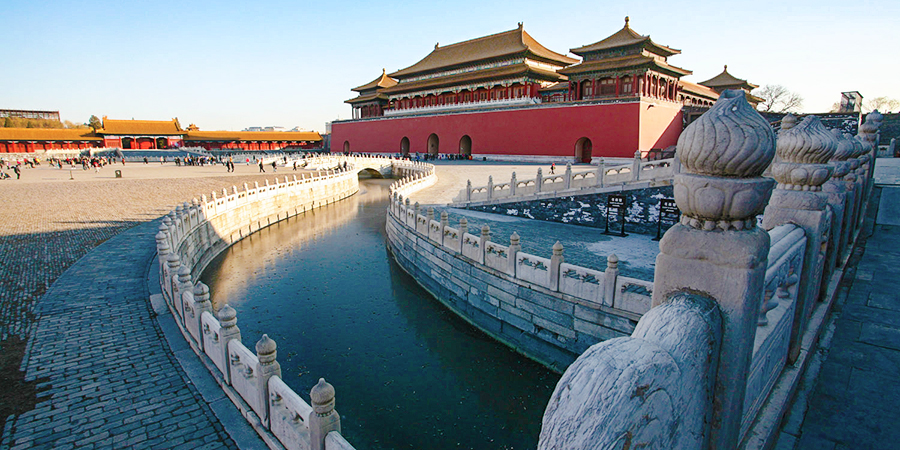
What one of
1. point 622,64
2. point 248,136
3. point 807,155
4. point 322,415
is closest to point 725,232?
point 807,155

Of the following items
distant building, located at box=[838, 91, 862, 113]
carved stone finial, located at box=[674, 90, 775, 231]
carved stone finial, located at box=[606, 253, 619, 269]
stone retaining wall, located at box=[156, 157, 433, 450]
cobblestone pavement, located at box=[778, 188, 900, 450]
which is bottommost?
stone retaining wall, located at box=[156, 157, 433, 450]

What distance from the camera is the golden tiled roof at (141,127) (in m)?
47.4

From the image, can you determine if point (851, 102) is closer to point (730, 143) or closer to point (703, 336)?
point (730, 143)

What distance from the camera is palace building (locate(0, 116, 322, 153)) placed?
4431cm

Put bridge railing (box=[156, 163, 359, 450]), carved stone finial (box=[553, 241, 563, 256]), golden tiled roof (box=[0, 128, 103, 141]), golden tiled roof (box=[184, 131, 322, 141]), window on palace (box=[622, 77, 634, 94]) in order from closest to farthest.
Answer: bridge railing (box=[156, 163, 359, 450]), carved stone finial (box=[553, 241, 563, 256]), window on palace (box=[622, 77, 634, 94]), golden tiled roof (box=[0, 128, 103, 141]), golden tiled roof (box=[184, 131, 322, 141])

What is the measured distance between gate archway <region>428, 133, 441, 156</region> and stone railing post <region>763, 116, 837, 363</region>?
36009mm

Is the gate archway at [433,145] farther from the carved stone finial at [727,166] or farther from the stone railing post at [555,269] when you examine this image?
the carved stone finial at [727,166]

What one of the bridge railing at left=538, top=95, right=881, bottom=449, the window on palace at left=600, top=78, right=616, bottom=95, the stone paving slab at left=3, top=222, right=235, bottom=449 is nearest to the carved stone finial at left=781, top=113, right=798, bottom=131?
the bridge railing at left=538, top=95, right=881, bottom=449

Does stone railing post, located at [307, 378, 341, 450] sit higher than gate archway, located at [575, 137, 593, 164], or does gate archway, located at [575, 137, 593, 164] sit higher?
gate archway, located at [575, 137, 593, 164]

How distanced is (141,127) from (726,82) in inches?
2216

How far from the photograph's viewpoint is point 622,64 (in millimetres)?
25594

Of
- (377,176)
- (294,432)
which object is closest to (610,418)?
(294,432)

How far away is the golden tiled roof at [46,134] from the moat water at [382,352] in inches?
1753

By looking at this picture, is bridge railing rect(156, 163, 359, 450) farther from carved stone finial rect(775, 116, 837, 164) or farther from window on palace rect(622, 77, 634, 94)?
window on palace rect(622, 77, 634, 94)
